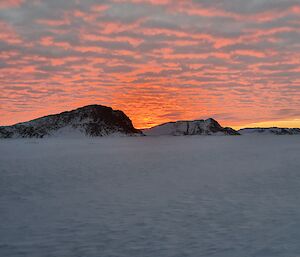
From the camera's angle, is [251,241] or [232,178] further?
[232,178]

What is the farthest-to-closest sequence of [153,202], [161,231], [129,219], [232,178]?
[232,178]
[153,202]
[129,219]
[161,231]

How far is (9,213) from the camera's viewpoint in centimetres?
1266

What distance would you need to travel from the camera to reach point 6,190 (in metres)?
17.7

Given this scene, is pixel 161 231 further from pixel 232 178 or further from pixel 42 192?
pixel 232 178

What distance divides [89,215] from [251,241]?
5.89m

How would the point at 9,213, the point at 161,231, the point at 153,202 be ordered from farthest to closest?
the point at 153,202
the point at 9,213
the point at 161,231

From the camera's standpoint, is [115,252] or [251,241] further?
[251,241]

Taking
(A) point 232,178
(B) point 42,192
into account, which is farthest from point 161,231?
(A) point 232,178

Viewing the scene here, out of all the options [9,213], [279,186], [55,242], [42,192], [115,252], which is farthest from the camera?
[279,186]

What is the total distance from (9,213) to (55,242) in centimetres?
429

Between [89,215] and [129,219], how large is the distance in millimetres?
1593

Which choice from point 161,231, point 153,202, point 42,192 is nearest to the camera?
point 161,231

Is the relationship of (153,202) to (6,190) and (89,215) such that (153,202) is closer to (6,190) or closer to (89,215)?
(89,215)

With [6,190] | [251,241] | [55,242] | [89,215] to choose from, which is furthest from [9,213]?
[251,241]
